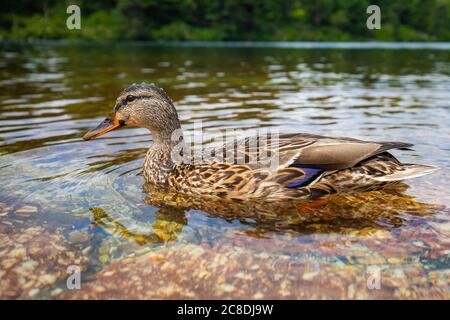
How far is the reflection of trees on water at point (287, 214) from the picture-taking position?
514cm

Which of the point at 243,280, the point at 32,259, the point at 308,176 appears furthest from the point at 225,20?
the point at 243,280

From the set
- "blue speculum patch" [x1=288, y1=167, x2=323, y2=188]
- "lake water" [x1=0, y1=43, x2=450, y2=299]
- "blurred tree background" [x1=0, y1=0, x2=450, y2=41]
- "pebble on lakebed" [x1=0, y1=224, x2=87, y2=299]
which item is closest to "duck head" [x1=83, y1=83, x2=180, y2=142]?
"lake water" [x1=0, y1=43, x2=450, y2=299]

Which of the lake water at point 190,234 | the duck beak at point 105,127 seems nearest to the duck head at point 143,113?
the duck beak at point 105,127

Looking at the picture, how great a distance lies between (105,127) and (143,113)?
0.58m

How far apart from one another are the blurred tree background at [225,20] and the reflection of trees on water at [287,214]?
271 feet

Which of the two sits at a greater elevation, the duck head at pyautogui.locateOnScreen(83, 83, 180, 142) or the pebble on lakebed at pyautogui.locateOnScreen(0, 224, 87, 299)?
the duck head at pyautogui.locateOnScreen(83, 83, 180, 142)

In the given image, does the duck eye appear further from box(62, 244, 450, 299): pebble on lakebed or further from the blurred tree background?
the blurred tree background

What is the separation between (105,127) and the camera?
6.45 metres

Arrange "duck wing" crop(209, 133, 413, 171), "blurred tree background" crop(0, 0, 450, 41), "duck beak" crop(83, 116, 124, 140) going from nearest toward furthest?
"duck wing" crop(209, 133, 413, 171) → "duck beak" crop(83, 116, 124, 140) → "blurred tree background" crop(0, 0, 450, 41)

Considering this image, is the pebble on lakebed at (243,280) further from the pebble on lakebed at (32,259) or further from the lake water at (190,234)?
the pebble on lakebed at (32,259)

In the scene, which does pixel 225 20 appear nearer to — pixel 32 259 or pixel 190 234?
pixel 190 234

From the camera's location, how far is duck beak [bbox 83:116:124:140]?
637cm
